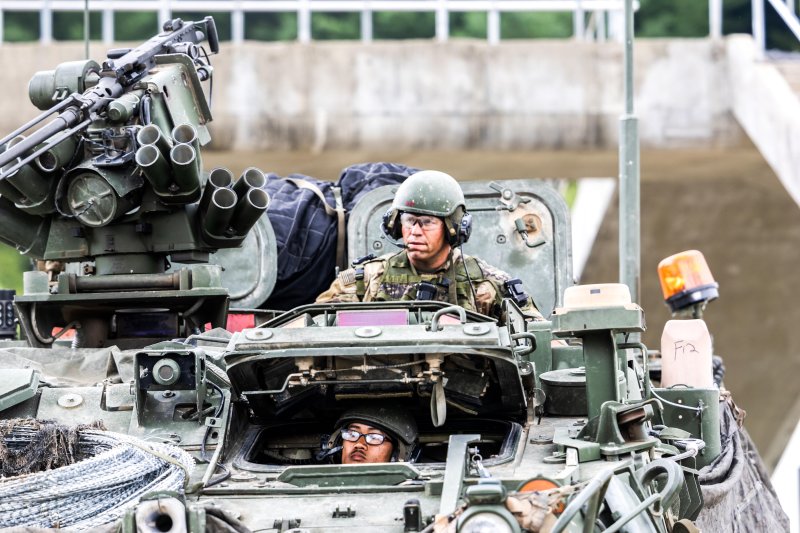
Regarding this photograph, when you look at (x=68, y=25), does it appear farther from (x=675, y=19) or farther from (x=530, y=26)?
(x=675, y=19)

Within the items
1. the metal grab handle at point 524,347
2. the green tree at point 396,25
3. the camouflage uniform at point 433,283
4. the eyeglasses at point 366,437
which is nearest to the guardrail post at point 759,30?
the camouflage uniform at point 433,283

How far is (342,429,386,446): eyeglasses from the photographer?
8.16 meters

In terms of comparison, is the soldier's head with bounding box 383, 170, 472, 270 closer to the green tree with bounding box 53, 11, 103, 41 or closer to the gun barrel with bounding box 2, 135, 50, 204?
the gun barrel with bounding box 2, 135, 50, 204

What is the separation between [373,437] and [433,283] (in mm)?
1885

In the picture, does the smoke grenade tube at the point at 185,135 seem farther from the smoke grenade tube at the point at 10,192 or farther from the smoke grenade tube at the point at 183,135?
A: the smoke grenade tube at the point at 10,192

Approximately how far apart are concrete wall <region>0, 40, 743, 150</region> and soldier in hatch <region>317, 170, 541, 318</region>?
9.64 meters

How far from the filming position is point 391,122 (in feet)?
64.5

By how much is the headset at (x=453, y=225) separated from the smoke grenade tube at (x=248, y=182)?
0.82m

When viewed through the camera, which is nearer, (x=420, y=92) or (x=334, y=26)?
(x=420, y=92)

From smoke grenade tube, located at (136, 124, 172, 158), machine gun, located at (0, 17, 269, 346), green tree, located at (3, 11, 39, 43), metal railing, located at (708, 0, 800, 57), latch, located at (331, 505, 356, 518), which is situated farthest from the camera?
green tree, located at (3, 11, 39, 43)

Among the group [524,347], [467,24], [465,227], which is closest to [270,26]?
[467,24]

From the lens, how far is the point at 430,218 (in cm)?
988

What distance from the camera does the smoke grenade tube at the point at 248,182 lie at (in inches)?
398

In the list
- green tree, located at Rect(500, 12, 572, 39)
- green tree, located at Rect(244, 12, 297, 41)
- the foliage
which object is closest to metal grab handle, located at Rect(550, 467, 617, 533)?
the foliage
